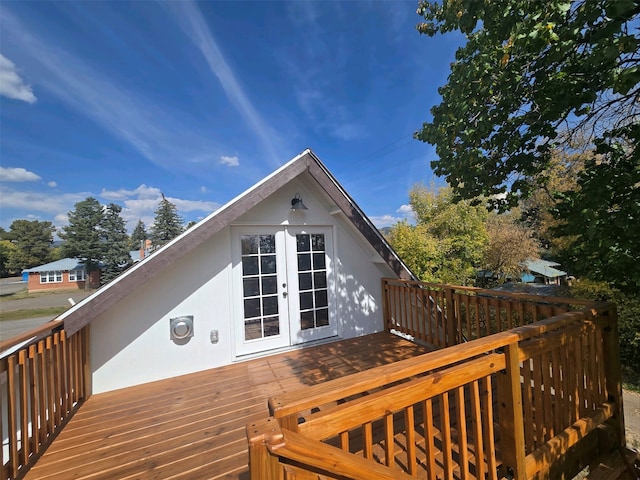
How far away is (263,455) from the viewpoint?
95cm

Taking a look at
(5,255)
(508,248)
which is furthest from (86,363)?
(5,255)

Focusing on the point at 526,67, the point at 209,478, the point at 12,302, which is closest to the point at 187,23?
the point at 526,67

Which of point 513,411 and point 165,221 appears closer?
point 513,411

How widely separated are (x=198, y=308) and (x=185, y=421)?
1451 mm

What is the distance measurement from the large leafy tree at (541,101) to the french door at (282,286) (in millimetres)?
2377

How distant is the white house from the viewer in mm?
3199

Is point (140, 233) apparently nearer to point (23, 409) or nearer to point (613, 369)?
point (23, 409)

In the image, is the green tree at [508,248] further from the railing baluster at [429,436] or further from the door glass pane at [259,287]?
the railing baluster at [429,436]

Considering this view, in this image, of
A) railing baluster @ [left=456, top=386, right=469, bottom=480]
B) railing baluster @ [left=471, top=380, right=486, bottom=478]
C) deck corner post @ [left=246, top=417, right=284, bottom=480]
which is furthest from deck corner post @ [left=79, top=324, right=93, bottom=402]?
railing baluster @ [left=471, top=380, right=486, bottom=478]

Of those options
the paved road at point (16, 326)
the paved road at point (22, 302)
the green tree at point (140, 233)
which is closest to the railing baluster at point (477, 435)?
the paved road at point (22, 302)

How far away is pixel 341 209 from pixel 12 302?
3765 centimetres

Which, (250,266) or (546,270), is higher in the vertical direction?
(250,266)

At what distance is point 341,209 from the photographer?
416 cm

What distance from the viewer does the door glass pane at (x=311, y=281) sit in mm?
4375
